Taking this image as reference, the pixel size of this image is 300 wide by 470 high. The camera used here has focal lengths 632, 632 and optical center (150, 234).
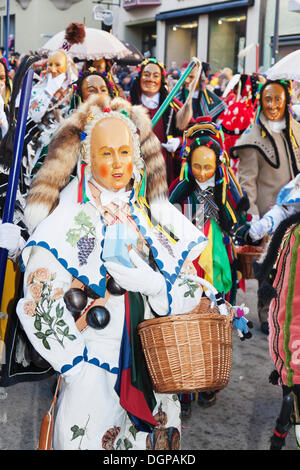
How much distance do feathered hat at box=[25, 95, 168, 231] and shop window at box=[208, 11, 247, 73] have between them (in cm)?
1867

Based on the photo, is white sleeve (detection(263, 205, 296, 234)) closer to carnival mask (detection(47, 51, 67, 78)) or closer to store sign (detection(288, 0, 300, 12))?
store sign (detection(288, 0, 300, 12))

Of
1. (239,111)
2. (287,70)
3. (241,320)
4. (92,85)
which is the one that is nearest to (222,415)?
(241,320)

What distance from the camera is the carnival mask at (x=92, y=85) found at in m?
5.88

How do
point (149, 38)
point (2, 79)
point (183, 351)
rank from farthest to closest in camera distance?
point (149, 38)
point (2, 79)
point (183, 351)

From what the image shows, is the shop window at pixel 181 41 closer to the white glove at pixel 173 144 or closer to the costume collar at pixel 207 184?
the white glove at pixel 173 144

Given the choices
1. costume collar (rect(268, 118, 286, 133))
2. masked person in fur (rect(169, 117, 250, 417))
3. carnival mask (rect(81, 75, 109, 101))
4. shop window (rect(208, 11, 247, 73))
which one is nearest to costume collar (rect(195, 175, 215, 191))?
masked person in fur (rect(169, 117, 250, 417))

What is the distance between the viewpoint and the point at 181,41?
23750mm

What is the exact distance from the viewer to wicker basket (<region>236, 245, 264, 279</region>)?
4.46 metres

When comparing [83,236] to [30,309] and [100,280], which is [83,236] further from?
[30,309]

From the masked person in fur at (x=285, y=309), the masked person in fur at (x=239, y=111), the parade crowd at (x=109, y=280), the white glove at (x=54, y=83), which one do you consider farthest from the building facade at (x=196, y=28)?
the parade crowd at (x=109, y=280)

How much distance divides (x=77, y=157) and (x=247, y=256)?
2.17 metres

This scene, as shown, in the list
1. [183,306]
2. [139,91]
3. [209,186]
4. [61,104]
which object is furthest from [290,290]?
[139,91]

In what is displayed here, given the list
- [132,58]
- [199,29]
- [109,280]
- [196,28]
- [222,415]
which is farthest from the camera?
[196,28]

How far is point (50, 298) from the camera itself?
232cm
